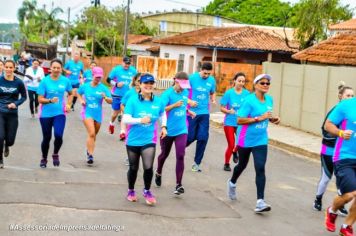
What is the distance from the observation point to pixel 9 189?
8703 mm

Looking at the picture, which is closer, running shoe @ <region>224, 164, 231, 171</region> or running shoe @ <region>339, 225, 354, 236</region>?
running shoe @ <region>339, 225, 354, 236</region>

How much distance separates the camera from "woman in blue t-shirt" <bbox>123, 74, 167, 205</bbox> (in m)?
8.30

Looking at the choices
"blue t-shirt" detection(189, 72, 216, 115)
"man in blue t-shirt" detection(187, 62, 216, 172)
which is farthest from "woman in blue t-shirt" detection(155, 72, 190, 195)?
"blue t-shirt" detection(189, 72, 216, 115)

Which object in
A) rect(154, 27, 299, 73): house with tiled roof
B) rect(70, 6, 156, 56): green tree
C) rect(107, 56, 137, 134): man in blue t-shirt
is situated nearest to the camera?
rect(107, 56, 137, 134): man in blue t-shirt

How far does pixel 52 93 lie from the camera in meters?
10.7

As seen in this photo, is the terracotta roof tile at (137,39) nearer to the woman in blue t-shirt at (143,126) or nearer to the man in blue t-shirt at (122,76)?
the man in blue t-shirt at (122,76)

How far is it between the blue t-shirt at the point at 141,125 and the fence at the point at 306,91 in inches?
391

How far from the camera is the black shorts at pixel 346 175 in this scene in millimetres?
7176

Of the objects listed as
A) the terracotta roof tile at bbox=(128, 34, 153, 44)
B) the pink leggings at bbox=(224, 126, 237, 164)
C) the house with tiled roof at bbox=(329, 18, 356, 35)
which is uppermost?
the house with tiled roof at bbox=(329, 18, 356, 35)

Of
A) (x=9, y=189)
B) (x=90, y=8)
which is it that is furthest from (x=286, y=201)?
(x=90, y=8)

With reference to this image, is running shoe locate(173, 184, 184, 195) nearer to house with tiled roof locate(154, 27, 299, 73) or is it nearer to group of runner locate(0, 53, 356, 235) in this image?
group of runner locate(0, 53, 356, 235)

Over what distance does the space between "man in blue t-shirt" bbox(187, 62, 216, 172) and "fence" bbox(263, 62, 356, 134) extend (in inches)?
Answer: 265

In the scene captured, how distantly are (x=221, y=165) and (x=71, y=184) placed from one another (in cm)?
404

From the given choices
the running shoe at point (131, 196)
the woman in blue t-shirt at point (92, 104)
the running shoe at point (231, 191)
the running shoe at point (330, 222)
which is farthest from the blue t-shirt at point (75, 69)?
the running shoe at point (330, 222)
